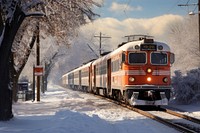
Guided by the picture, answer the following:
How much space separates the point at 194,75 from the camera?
22.5 metres

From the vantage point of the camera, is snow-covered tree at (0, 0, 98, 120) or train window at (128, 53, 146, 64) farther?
train window at (128, 53, 146, 64)

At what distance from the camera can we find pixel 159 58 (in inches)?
799

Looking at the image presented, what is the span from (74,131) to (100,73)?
1985cm

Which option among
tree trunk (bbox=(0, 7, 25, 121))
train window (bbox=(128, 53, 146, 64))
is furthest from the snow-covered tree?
train window (bbox=(128, 53, 146, 64))

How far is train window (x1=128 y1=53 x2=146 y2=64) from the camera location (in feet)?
66.0

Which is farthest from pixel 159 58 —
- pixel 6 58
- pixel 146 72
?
pixel 6 58

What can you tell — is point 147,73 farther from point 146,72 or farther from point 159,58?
point 159,58

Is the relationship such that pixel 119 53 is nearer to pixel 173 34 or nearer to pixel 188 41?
pixel 188 41

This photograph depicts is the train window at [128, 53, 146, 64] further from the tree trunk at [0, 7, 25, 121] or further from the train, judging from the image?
the tree trunk at [0, 7, 25, 121]

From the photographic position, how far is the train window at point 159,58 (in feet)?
66.3

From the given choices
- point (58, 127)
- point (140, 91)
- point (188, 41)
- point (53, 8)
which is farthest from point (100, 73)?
point (188, 41)

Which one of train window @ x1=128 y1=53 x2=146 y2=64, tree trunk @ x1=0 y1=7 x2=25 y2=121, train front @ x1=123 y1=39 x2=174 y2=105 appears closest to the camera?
tree trunk @ x1=0 y1=7 x2=25 y2=121

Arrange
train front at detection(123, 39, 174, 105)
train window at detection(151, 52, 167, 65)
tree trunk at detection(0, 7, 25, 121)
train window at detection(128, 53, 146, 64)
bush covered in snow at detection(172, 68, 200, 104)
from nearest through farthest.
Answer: tree trunk at detection(0, 7, 25, 121), train front at detection(123, 39, 174, 105), train window at detection(128, 53, 146, 64), train window at detection(151, 52, 167, 65), bush covered in snow at detection(172, 68, 200, 104)

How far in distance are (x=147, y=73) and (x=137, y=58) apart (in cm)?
92
